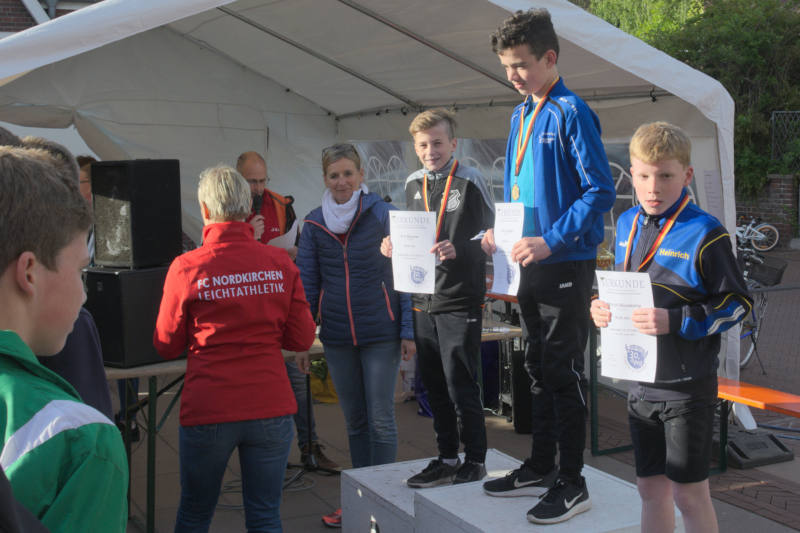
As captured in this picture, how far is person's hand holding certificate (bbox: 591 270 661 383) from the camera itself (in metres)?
2.58

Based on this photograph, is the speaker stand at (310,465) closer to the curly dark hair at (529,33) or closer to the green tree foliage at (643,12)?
the curly dark hair at (529,33)

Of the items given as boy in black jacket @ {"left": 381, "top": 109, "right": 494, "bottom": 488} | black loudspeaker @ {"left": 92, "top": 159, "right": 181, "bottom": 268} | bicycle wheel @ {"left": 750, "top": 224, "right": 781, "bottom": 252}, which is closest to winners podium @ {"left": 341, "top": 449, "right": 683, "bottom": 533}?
boy in black jacket @ {"left": 381, "top": 109, "right": 494, "bottom": 488}

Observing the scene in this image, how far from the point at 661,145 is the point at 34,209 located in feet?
6.90

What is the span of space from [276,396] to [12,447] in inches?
82.3

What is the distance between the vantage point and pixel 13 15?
1153 cm

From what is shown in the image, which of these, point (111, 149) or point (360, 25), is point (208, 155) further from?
point (360, 25)

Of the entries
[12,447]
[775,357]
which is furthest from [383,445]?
[775,357]

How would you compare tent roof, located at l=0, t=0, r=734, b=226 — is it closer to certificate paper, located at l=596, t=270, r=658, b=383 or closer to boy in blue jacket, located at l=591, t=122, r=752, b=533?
boy in blue jacket, located at l=591, t=122, r=752, b=533

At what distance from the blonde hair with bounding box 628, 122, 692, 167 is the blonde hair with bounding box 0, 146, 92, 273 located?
202 centimetres

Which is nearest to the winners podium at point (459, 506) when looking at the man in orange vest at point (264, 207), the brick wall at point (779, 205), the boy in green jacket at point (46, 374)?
the man in orange vest at point (264, 207)

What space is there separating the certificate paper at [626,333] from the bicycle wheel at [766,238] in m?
15.2

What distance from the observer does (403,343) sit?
3.87 metres

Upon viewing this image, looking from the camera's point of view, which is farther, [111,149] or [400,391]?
[111,149]

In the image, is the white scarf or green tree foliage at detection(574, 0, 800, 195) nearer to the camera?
the white scarf
